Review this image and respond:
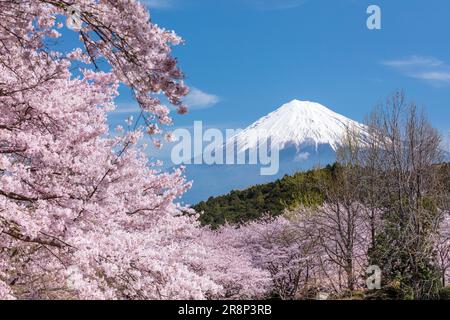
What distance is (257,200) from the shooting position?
34000 mm

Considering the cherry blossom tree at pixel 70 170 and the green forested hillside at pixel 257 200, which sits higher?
the green forested hillside at pixel 257 200

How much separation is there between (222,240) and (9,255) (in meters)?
16.3

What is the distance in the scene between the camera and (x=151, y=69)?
5332mm

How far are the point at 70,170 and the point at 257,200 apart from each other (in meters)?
Result: 27.7

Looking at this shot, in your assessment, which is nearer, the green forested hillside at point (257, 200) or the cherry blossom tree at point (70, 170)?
the cherry blossom tree at point (70, 170)

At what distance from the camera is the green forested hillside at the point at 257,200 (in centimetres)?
3166

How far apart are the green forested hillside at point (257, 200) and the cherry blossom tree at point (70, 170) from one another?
2367 centimetres

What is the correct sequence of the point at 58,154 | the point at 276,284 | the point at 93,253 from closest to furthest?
the point at 93,253 → the point at 58,154 → the point at 276,284

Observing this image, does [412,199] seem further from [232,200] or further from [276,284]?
[232,200]

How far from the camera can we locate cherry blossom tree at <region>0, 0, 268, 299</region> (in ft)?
17.3

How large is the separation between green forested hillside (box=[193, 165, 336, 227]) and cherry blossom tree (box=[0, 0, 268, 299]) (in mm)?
23667

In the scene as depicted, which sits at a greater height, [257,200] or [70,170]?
[257,200]

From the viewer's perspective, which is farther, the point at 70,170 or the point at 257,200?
the point at 257,200

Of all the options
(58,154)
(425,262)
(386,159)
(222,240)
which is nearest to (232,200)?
(222,240)
